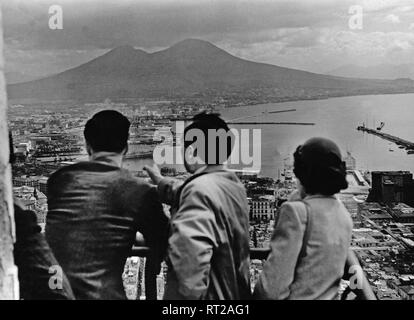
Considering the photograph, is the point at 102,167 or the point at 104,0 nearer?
the point at 102,167

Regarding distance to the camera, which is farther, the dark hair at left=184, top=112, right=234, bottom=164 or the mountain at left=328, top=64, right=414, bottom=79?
the mountain at left=328, top=64, right=414, bottom=79

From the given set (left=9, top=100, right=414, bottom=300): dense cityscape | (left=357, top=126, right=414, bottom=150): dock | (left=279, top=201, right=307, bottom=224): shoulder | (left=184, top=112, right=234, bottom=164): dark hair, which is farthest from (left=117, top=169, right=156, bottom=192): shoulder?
(left=357, top=126, right=414, bottom=150): dock

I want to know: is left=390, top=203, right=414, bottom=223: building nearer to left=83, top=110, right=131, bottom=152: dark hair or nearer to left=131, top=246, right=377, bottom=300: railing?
left=131, top=246, right=377, bottom=300: railing

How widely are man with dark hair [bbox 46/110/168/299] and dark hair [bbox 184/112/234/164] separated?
41cm

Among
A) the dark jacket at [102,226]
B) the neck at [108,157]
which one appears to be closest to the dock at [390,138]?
the dark jacket at [102,226]

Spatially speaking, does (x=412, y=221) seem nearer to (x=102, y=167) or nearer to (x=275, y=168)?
(x=275, y=168)

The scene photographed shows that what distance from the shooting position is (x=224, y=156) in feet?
12.6

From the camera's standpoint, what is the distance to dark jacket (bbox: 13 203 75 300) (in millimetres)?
3975

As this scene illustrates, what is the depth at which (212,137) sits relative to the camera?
3.86 meters

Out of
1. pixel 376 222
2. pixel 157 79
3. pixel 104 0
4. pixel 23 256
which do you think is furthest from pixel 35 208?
pixel 376 222

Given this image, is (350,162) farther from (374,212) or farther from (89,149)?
(89,149)

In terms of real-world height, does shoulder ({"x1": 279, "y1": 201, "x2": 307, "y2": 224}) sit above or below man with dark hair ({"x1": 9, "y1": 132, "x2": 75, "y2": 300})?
above

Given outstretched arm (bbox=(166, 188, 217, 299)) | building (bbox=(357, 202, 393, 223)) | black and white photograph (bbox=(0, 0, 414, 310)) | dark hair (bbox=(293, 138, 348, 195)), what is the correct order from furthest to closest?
building (bbox=(357, 202, 393, 223)) → black and white photograph (bbox=(0, 0, 414, 310)) → dark hair (bbox=(293, 138, 348, 195)) → outstretched arm (bbox=(166, 188, 217, 299))

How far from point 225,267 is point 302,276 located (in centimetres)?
43
